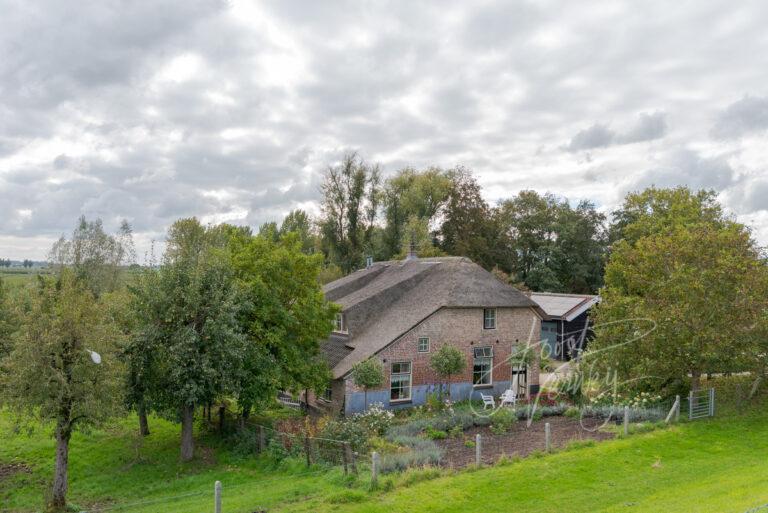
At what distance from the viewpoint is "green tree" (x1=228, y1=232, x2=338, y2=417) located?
22.1 m

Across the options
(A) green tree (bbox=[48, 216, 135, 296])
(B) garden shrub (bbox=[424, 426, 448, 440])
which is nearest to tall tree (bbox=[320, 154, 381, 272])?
(A) green tree (bbox=[48, 216, 135, 296])

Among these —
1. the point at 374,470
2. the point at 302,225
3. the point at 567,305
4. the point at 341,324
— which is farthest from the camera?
the point at 302,225

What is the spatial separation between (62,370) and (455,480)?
11.5 meters

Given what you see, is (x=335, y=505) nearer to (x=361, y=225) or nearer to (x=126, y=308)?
(x=126, y=308)

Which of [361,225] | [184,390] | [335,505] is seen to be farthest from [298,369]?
[361,225]

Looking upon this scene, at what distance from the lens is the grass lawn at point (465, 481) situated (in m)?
14.1

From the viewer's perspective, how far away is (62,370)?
16.5 metres

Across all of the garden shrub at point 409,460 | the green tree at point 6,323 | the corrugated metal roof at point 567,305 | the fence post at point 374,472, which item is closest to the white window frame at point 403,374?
the garden shrub at point 409,460

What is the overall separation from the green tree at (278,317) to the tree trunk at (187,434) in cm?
186

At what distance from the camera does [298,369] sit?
920 inches

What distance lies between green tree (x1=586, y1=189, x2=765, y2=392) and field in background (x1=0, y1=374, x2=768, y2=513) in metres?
2.49

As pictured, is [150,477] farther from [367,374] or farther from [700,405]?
[700,405]

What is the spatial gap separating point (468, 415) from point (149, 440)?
13.5 m

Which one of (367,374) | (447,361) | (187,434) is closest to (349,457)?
(367,374)
